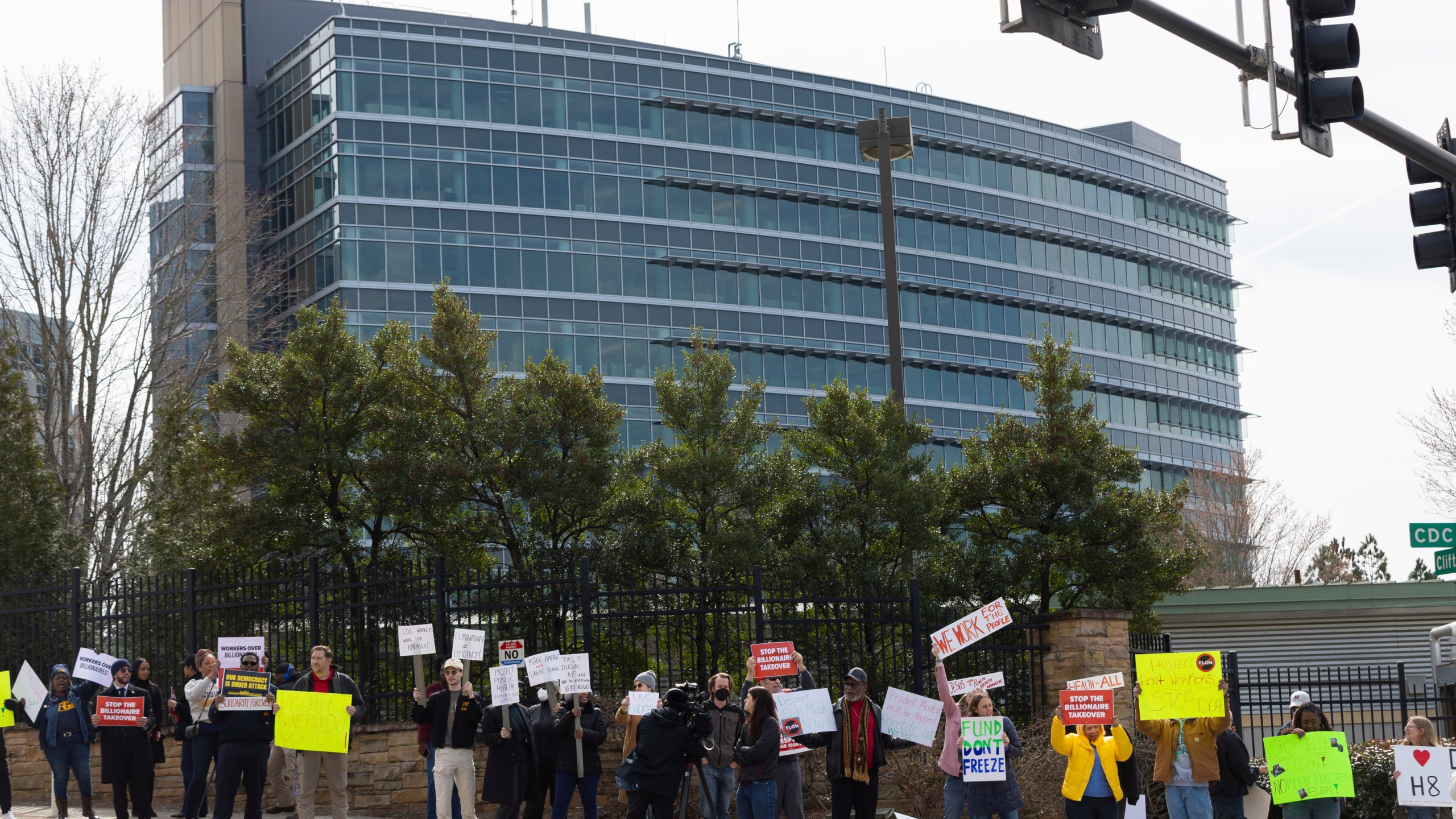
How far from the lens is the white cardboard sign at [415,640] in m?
14.8

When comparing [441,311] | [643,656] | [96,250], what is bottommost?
[643,656]

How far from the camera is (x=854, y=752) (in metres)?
13.5

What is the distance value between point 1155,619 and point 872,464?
4692 millimetres

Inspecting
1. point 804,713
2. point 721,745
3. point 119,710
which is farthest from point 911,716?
point 119,710

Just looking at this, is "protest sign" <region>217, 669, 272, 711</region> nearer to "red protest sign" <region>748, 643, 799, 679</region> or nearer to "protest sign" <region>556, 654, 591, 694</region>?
"protest sign" <region>556, 654, 591, 694</region>

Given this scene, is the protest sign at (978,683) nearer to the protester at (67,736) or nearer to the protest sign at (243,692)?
the protest sign at (243,692)

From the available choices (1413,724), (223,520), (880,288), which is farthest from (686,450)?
(880,288)

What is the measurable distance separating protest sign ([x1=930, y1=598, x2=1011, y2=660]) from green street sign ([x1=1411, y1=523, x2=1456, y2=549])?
13.0ft

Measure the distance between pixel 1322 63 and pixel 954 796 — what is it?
24.4 feet

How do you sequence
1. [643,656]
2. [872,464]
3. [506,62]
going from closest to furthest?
[643,656]
[872,464]
[506,62]

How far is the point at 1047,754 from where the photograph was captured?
49.8 ft

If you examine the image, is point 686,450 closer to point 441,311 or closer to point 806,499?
point 806,499

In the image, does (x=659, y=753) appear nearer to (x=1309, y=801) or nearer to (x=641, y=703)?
(x=641, y=703)

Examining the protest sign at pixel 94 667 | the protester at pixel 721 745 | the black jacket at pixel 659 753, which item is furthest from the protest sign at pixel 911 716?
the protest sign at pixel 94 667
